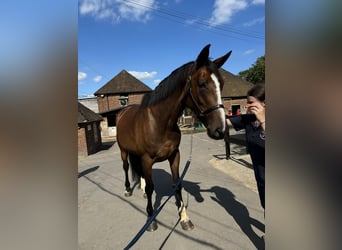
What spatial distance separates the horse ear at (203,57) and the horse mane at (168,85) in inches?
10.6

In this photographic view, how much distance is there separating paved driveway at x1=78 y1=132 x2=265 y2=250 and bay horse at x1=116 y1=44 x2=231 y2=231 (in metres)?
0.28

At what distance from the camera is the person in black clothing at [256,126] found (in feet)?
6.53

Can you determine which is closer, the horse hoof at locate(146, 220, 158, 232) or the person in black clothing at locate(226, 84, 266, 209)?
the person in black clothing at locate(226, 84, 266, 209)

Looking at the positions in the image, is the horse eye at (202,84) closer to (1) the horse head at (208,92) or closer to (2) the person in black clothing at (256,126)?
(1) the horse head at (208,92)

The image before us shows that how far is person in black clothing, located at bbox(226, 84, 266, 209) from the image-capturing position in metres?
1.99

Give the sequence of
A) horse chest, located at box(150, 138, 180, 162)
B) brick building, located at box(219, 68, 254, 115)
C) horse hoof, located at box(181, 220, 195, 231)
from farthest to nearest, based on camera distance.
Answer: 1. brick building, located at box(219, 68, 254, 115)
2. horse hoof, located at box(181, 220, 195, 231)
3. horse chest, located at box(150, 138, 180, 162)

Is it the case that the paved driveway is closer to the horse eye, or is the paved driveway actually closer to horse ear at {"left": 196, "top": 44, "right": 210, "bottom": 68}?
the horse eye

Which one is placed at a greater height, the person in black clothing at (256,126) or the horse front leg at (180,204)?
the person in black clothing at (256,126)

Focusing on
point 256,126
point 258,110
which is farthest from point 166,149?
point 258,110

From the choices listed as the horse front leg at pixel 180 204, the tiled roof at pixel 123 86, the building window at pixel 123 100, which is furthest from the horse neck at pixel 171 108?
the building window at pixel 123 100

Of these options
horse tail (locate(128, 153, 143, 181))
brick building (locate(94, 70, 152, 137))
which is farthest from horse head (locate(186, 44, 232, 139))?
brick building (locate(94, 70, 152, 137))

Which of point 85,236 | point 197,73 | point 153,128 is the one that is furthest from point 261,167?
point 85,236
